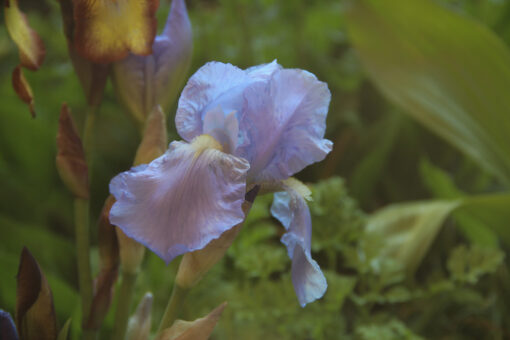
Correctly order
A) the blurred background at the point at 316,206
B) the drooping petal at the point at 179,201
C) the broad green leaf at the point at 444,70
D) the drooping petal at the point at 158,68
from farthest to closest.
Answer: the broad green leaf at the point at 444,70, the blurred background at the point at 316,206, the drooping petal at the point at 158,68, the drooping petal at the point at 179,201

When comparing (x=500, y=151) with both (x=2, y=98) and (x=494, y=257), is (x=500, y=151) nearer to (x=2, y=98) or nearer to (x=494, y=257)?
(x=494, y=257)

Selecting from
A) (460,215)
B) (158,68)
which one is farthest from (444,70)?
(158,68)

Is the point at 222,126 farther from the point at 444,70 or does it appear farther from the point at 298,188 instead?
the point at 444,70

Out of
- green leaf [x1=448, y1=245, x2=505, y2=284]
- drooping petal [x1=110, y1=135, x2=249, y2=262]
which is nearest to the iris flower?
drooping petal [x1=110, y1=135, x2=249, y2=262]

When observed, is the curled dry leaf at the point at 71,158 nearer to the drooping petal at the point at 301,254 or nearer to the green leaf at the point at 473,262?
the drooping petal at the point at 301,254

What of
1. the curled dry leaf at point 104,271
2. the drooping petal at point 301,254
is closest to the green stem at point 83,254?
the curled dry leaf at point 104,271
